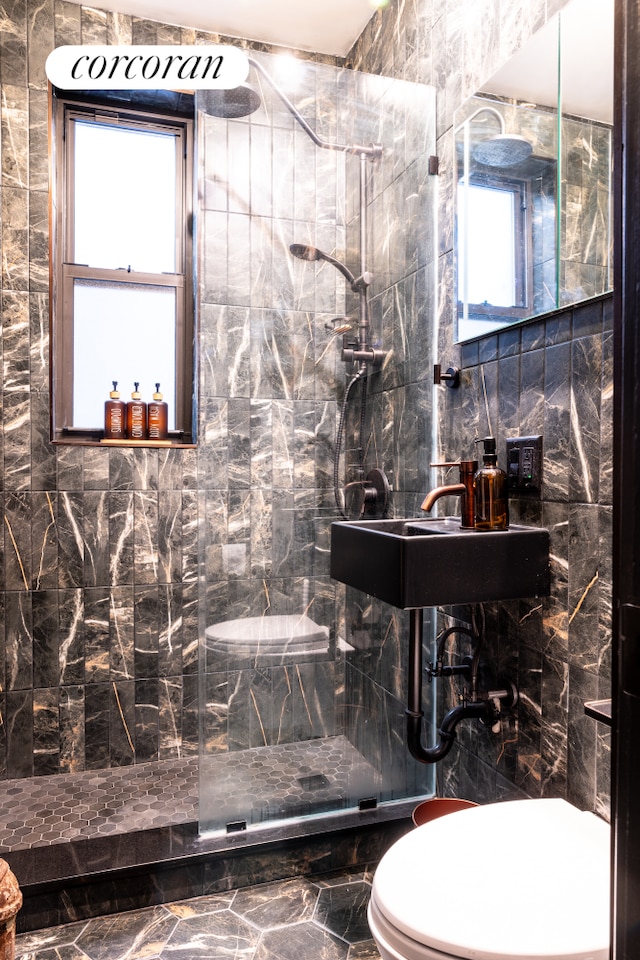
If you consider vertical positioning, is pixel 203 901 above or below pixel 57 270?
below

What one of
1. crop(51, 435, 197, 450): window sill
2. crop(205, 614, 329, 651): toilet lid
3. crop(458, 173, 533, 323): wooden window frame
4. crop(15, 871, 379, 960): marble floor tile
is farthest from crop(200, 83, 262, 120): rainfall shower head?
crop(15, 871, 379, 960): marble floor tile

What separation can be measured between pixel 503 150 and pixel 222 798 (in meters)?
1.99

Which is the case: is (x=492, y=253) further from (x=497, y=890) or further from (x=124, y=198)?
(x=124, y=198)

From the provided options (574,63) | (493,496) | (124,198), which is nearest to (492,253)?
(574,63)

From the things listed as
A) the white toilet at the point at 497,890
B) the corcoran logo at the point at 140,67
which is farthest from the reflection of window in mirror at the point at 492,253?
the white toilet at the point at 497,890

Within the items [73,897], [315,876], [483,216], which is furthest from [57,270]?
[315,876]

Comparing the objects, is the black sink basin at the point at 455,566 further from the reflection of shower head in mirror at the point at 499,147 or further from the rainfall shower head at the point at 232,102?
the rainfall shower head at the point at 232,102

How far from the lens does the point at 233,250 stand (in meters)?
1.90

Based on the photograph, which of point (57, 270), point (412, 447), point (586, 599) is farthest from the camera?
point (57, 270)

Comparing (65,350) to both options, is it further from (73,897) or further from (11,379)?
(73,897)

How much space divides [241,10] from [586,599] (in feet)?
8.24

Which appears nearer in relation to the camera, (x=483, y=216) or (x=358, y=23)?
(x=483, y=216)

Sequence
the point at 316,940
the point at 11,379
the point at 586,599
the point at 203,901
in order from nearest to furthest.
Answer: the point at 586,599, the point at 316,940, the point at 203,901, the point at 11,379

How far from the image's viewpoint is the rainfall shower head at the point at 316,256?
1.97m
